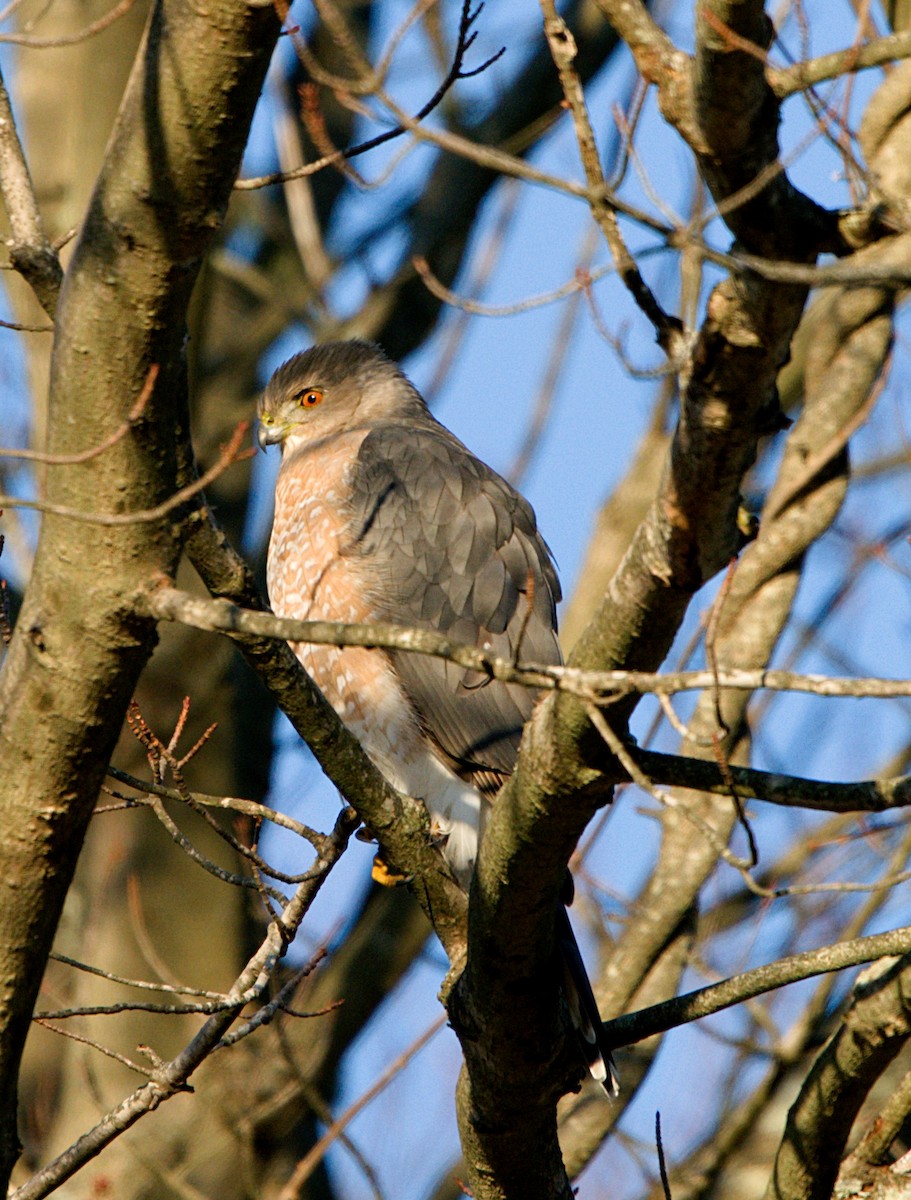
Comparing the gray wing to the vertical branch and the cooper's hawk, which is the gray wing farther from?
the vertical branch

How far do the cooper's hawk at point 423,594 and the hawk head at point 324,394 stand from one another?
707mm

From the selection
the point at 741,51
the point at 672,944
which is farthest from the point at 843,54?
the point at 672,944

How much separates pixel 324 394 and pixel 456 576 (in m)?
1.53

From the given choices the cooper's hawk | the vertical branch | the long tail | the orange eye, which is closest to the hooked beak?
the orange eye

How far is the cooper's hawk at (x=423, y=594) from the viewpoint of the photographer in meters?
4.11

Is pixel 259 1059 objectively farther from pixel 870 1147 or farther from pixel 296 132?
pixel 296 132

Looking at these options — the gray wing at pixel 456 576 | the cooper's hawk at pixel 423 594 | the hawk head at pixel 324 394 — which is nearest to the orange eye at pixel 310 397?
the hawk head at pixel 324 394

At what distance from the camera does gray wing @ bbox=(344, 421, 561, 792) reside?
4.08 m

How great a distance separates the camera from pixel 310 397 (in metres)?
5.55

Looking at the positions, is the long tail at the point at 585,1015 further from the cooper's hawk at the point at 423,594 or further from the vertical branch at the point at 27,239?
the vertical branch at the point at 27,239

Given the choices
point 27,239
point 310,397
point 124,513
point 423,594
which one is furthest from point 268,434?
point 124,513

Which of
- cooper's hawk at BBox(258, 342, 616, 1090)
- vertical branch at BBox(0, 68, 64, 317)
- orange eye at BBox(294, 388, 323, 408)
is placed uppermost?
orange eye at BBox(294, 388, 323, 408)

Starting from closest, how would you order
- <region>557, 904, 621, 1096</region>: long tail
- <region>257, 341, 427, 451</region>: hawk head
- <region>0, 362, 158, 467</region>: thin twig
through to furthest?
1. <region>0, 362, 158, 467</region>: thin twig
2. <region>557, 904, 621, 1096</region>: long tail
3. <region>257, 341, 427, 451</region>: hawk head

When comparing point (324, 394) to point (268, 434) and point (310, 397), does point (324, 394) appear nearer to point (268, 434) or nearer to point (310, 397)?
point (310, 397)
